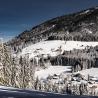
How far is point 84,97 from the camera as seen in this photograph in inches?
1088

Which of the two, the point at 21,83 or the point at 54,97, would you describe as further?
the point at 21,83

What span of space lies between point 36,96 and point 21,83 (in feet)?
282

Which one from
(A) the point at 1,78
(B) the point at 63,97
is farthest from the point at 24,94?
(A) the point at 1,78

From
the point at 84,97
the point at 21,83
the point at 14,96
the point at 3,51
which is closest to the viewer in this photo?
the point at 14,96

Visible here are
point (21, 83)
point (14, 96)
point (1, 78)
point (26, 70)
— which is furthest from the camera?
point (26, 70)

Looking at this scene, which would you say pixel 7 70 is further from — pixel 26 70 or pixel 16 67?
pixel 26 70

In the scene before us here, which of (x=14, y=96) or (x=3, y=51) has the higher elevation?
(x=3, y=51)

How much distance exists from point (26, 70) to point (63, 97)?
101606 mm

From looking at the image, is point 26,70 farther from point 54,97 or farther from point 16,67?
point 54,97

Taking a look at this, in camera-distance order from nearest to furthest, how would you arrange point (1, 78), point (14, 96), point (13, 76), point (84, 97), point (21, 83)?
point (14, 96), point (84, 97), point (1, 78), point (13, 76), point (21, 83)

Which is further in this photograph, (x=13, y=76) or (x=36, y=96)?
(x=13, y=76)

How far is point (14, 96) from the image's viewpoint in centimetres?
2597

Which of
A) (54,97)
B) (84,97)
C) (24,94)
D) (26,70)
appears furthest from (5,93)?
(26,70)

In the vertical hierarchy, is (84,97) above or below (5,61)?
below
